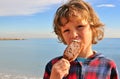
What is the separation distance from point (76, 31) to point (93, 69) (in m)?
0.34

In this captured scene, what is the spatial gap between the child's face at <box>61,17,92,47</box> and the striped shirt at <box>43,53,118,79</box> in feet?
0.50

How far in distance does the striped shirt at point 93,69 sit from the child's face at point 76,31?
15 centimetres

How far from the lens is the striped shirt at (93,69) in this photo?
109 inches

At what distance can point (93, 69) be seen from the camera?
279 centimetres

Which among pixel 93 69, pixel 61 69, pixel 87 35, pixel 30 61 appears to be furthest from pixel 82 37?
pixel 30 61

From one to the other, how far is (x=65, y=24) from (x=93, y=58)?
13.9 inches

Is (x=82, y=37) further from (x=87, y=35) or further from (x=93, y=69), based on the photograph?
(x=93, y=69)

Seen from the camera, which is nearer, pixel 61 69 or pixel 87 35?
pixel 61 69

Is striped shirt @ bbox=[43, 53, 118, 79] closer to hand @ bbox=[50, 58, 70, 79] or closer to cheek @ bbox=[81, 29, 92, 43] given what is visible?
cheek @ bbox=[81, 29, 92, 43]

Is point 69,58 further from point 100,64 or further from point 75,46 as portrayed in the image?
point 100,64

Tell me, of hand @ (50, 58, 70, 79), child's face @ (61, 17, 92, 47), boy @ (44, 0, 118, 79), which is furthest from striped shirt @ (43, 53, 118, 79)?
hand @ (50, 58, 70, 79)

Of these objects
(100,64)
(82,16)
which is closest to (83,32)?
(82,16)

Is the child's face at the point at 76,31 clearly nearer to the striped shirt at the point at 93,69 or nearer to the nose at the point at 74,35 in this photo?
the nose at the point at 74,35

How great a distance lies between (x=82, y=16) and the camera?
2.75m
